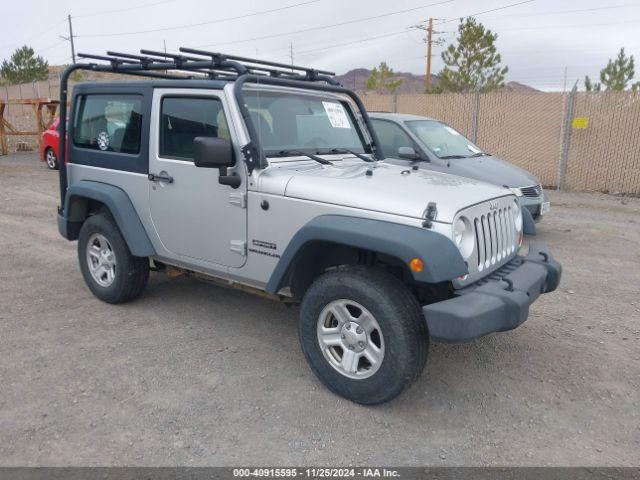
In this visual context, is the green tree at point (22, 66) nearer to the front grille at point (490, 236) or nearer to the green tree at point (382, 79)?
the green tree at point (382, 79)

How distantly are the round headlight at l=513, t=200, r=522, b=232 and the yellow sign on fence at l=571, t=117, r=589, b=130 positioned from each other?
31.5 ft

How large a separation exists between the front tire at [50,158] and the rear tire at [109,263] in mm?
12170

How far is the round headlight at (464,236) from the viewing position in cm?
313

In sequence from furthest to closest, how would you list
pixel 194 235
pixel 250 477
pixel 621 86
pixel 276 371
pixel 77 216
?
1. pixel 621 86
2. pixel 77 216
3. pixel 194 235
4. pixel 276 371
5. pixel 250 477

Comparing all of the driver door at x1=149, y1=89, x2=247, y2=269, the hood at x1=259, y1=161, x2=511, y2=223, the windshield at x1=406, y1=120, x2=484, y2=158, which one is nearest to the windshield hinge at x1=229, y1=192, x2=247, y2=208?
the driver door at x1=149, y1=89, x2=247, y2=269

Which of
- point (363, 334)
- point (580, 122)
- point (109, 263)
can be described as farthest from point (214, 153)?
point (580, 122)

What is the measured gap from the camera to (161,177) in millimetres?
4281

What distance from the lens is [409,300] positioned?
3.14 m

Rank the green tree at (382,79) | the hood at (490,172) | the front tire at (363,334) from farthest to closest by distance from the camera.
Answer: the green tree at (382,79), the hood at (490,172), the front tire at (363,334)

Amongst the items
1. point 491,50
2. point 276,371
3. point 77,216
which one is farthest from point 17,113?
point 276,371

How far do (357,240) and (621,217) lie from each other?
8.18 m

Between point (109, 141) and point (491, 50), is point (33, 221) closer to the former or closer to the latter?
point (109, 141)

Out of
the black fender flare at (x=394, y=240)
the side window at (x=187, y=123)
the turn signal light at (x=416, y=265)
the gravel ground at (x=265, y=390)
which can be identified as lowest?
the gravel ground at (x=265, y=390)

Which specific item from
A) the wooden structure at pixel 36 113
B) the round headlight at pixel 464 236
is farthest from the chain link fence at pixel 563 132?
the wooden structure at pixel 36 113
